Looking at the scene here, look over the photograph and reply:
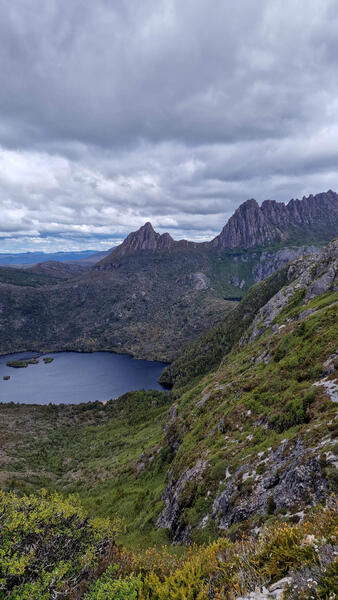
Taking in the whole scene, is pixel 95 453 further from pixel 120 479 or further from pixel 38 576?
pixel 38 576

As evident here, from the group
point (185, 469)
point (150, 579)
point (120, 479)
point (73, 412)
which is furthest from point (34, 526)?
point (73, 412)

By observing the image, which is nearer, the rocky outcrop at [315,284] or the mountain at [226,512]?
the mountain at [226,512]

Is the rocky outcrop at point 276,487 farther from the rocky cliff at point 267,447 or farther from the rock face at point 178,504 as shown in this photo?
the rock face at point 178,504

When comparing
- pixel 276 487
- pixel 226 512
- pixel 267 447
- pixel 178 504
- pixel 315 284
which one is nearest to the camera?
pixel 276 487

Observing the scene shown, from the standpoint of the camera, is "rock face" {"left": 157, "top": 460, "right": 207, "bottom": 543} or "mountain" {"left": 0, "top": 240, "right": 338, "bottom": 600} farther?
Result: "rock face" {"left": 157, "top": 460, "right": 207, "bottom": 543}

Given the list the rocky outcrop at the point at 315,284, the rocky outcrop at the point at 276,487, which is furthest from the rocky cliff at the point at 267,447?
the rocky outcrop at the point at 315,284

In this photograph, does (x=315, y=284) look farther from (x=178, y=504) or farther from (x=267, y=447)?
(x=178, y=504)

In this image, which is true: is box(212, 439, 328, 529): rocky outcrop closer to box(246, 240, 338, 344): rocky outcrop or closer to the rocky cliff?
the rocky cliff

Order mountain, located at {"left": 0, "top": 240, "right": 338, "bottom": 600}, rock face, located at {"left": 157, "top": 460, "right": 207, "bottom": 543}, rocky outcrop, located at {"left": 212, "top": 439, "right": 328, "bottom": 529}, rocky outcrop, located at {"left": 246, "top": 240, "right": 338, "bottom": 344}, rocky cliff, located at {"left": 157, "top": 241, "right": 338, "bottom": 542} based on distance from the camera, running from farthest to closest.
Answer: rocky outcrop, located at {"left": 246, "top": 240, "right": 338, "bottom": 344} → rock face, located at {"left": 157, "top": 460, "right": 207, "bottom": 543} → rocky cliff, located at {"left": 157, "top": 241, "right": 338, "bottom": 542} → rocky outcrop, located at {"left": 212, "top": 439, "right": 328, "bottom": 529} → mountain, located at {"left": 0, "top": 240, "right": 338, "bottom": 600}

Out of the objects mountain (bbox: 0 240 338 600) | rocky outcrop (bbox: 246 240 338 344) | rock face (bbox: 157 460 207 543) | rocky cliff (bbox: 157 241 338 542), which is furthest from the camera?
rocky outcrop (bbox: 246 240 338 344)

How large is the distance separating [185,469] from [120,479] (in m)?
37.7

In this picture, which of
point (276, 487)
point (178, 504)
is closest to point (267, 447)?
point (276, 487)

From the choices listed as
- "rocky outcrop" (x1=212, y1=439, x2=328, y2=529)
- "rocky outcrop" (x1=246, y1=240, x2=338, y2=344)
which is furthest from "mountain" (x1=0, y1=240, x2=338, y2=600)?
"rocky outcrop" (x1=246, y1=240, x2=338, y2=344)

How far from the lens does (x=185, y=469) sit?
31.2 meters
